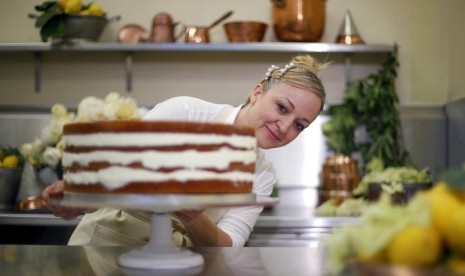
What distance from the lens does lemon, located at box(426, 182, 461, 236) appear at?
51cm

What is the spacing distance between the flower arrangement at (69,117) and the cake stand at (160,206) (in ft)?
4.40

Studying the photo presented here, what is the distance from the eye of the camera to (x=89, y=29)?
2.85m

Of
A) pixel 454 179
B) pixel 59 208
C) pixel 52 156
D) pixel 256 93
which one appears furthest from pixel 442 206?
pixel 52 156

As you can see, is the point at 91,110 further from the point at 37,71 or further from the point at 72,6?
the point at 37,71

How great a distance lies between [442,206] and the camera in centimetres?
52

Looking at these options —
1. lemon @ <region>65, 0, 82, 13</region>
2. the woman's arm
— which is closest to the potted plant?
lemon @ <region>65, 0, 82, 13</region>

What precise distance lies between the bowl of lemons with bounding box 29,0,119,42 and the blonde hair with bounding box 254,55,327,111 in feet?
4.06

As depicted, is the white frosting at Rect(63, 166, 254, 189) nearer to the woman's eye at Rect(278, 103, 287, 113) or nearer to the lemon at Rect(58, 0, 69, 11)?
the woman's eye at Rect(278, 103, 287, 113)

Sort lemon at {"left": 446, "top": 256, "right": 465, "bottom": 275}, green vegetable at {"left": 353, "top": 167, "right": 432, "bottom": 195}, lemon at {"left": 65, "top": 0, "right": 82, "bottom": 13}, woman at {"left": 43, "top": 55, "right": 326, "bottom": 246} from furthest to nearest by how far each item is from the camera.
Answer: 1. lemon at {"left": 65, "top": 0, "right": 82, "bottom": 13}
2. green vegetable at {"left": 353, "top": 167, "right": 432, "bottom": 195}
3. woman at {"left": 43, "top": 55, "right": 326, "bottom": 246}
4. lemon at {"left": 446, "top": 256, "right": 465, "bottom": 275}

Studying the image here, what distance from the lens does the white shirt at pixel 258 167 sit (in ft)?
5.07

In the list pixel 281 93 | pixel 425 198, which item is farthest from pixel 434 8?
pixel 425 198

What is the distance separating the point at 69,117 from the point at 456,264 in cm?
218

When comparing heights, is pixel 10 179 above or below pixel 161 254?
below

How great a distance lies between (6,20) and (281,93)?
5.97 feet
